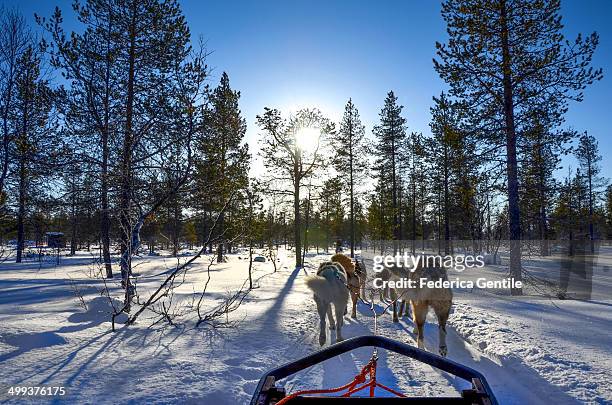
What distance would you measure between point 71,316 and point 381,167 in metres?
30.5

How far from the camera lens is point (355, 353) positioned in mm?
5207

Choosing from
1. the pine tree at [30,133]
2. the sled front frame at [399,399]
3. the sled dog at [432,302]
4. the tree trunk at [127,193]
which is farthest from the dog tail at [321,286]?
the pine tree at [30,133]

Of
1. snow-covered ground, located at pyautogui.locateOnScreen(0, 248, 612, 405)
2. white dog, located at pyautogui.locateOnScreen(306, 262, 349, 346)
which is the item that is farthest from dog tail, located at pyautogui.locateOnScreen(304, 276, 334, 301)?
snow-covered ground, located at pyautogui.locateOnScreen(0, 248, 612, 405)

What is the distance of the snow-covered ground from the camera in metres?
3.44

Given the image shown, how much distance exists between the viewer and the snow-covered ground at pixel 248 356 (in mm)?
3436

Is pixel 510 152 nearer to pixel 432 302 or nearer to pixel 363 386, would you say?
pixel 432 302

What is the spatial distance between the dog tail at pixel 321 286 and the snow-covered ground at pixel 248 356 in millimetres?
835

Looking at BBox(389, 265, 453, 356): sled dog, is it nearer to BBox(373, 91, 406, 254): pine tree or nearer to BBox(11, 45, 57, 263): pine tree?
BBox(11, 45, 57, 263): pine tree

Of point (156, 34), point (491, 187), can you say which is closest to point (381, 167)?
point (491, 187)

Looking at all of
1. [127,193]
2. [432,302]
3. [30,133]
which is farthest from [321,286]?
[30,133]

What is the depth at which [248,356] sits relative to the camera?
181 inches

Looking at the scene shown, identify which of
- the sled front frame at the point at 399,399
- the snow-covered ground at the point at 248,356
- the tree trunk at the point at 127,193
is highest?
the tree trunk at the point at 127,193

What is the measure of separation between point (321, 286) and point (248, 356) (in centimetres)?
163

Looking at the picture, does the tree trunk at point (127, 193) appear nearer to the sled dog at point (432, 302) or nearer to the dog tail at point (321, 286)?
the dog tail at point (321, 286)
